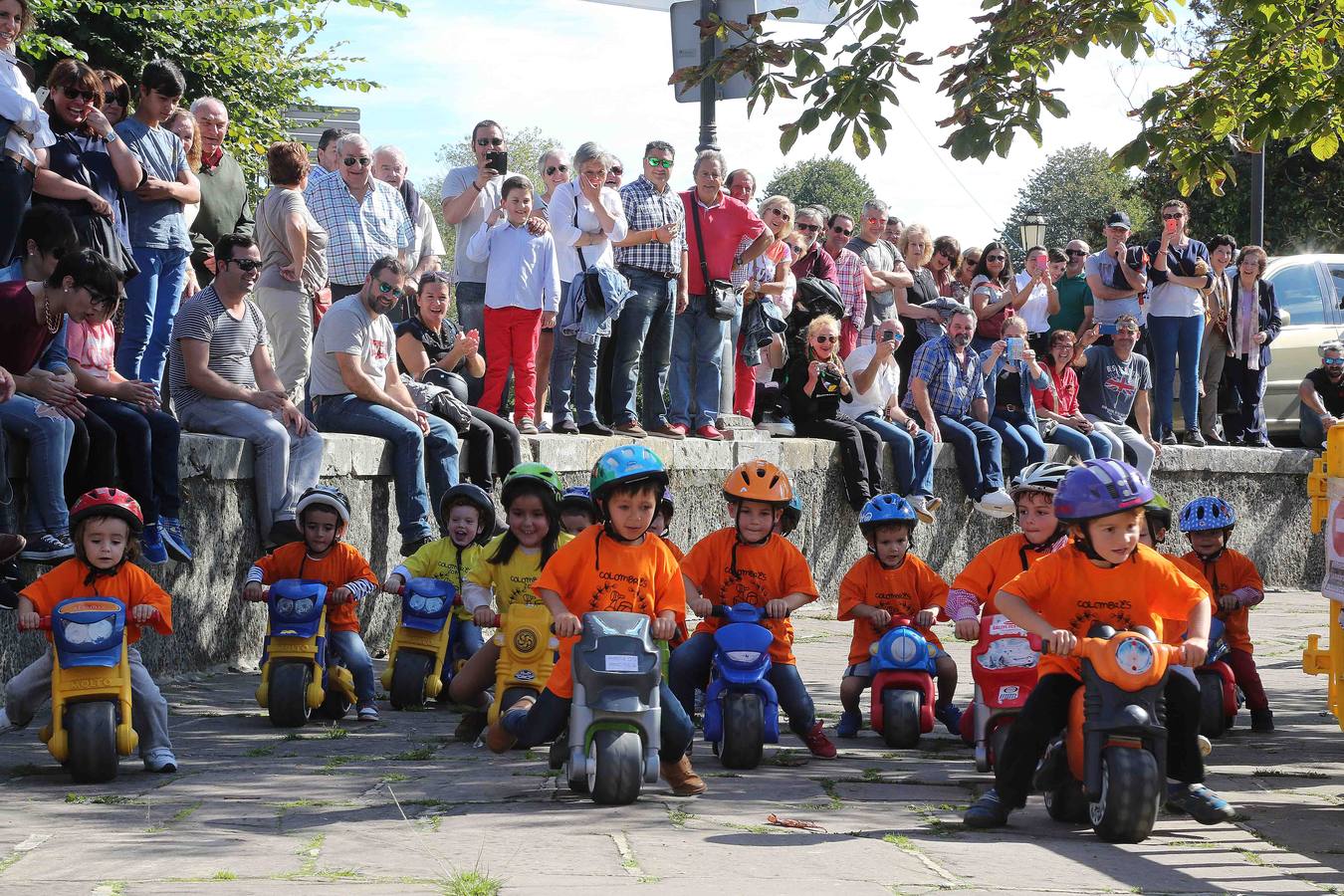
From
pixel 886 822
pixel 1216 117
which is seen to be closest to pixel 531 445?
pixel 1216 117

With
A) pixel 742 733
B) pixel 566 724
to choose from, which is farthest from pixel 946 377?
pixel 566 724

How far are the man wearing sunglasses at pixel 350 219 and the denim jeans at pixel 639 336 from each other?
6.17ft

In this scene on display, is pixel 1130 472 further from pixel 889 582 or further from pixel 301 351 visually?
pixel 301 351

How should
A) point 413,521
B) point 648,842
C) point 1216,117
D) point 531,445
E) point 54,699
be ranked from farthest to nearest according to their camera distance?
point 531,445 → point 413,521 → point 1216,117 → point 54,699 → point 648,842

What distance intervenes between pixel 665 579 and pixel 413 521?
3712 mm

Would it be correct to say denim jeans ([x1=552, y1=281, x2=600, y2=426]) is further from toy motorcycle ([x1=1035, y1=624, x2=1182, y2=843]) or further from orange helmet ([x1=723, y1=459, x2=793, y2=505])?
toy motorcycle ([x1=1035, y1=624, x2=1182, y2=843])

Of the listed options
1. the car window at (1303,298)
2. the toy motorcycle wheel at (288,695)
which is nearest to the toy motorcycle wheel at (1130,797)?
the toy motorcycle wheel at (288,695)

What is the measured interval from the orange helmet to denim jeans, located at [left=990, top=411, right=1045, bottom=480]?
282 inches

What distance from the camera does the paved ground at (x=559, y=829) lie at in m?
4.77

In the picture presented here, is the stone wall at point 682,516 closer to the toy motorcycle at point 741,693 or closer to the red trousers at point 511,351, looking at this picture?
the red trousers at point 511,351

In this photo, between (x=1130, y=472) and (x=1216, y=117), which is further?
(x=1216, y=117)

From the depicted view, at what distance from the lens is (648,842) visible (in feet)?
17.3

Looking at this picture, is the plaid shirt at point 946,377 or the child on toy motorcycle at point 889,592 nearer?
the child on toy motorcycle at point 889,592

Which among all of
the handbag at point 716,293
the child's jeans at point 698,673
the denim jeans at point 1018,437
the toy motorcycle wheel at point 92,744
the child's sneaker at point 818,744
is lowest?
the child's sneaker at point 818,744
